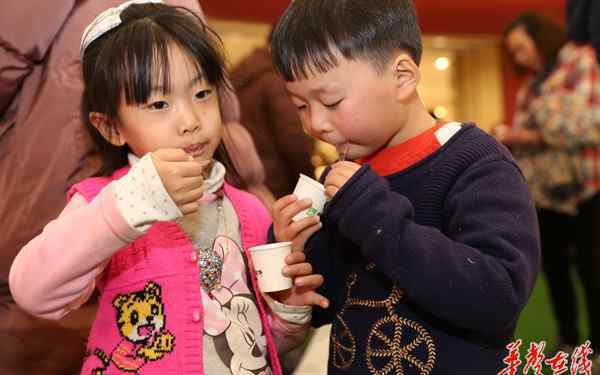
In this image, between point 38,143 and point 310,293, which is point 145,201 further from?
point 38,143

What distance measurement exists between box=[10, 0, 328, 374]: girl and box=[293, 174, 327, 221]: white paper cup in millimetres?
93

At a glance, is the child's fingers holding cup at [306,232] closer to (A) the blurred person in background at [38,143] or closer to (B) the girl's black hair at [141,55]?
(B) the girl's black hair at [141,55]

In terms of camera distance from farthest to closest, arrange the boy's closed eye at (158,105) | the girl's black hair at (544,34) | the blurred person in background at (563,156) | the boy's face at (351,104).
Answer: the girl's black hair at (544,34), the blurred person in background at (563,156), the boy's closed eye at (158,105), the boy's face at (351,104)

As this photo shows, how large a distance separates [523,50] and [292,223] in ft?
11.1

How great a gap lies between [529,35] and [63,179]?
3359 millimetres

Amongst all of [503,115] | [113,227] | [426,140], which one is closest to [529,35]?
[426,140]

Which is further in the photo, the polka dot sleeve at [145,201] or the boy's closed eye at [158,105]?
the boy's closed eye at [158,105]

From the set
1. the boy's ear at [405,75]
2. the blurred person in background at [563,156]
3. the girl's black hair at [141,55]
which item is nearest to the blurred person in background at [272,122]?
the blurred person in background at [563,156]

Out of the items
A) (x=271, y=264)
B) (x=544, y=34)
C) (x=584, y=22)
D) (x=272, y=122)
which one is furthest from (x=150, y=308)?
(x=544, y=34)

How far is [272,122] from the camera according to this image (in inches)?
123

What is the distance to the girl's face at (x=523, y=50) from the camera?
429 centimetres

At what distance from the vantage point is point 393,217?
115 cm

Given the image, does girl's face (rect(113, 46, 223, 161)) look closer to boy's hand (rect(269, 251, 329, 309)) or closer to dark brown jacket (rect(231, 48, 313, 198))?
boy's hand (rect(269, 251, 329, 309))

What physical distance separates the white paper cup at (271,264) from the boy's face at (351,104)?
0.22m
